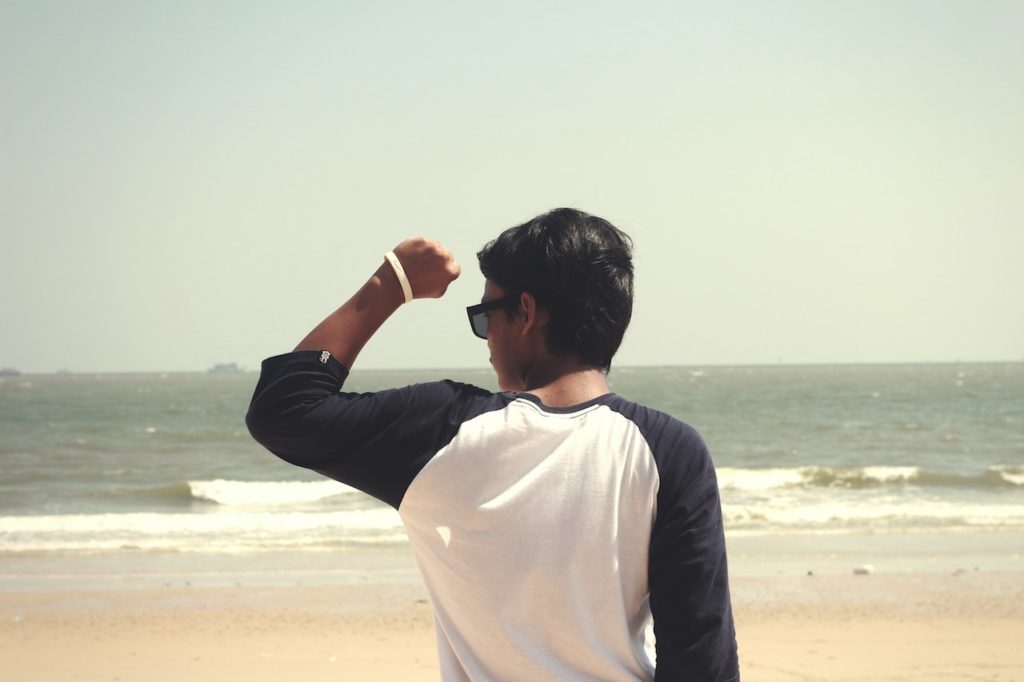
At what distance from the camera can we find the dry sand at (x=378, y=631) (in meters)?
7.22

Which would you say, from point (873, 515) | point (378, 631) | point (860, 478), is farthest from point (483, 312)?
point (860, 478)

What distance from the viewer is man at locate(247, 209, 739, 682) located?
133cm

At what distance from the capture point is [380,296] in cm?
145

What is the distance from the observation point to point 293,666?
7344 millimetres

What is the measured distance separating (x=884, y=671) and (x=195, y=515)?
12498 millimetres

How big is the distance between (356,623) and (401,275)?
7.50 meters

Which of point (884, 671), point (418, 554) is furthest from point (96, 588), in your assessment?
point (418, 554)

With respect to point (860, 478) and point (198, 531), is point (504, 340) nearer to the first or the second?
point (198, 531)

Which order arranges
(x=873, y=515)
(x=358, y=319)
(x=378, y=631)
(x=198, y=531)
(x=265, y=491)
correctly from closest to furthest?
(x=358, y=319) → (x=378, y=631) → (x=198, y=531) → (x=873, y=515) → (x=265, y=491)

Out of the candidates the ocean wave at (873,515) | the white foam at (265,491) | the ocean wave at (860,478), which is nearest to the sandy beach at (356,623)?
the ocean wave at (873,515)

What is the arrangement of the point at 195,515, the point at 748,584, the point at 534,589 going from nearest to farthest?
1. the point at 534,589
2. the point at 748,584
3. the point at 195,515

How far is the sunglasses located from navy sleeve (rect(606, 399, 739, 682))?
9.2 inches

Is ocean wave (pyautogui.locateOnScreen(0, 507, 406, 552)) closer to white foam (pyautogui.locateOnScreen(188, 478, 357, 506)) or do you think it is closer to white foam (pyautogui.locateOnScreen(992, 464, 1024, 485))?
white foam (pyautogui.locateOnScreen(188, 478, 357, 506))

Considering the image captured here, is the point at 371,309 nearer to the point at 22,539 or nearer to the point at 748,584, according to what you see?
the point at 748,584
